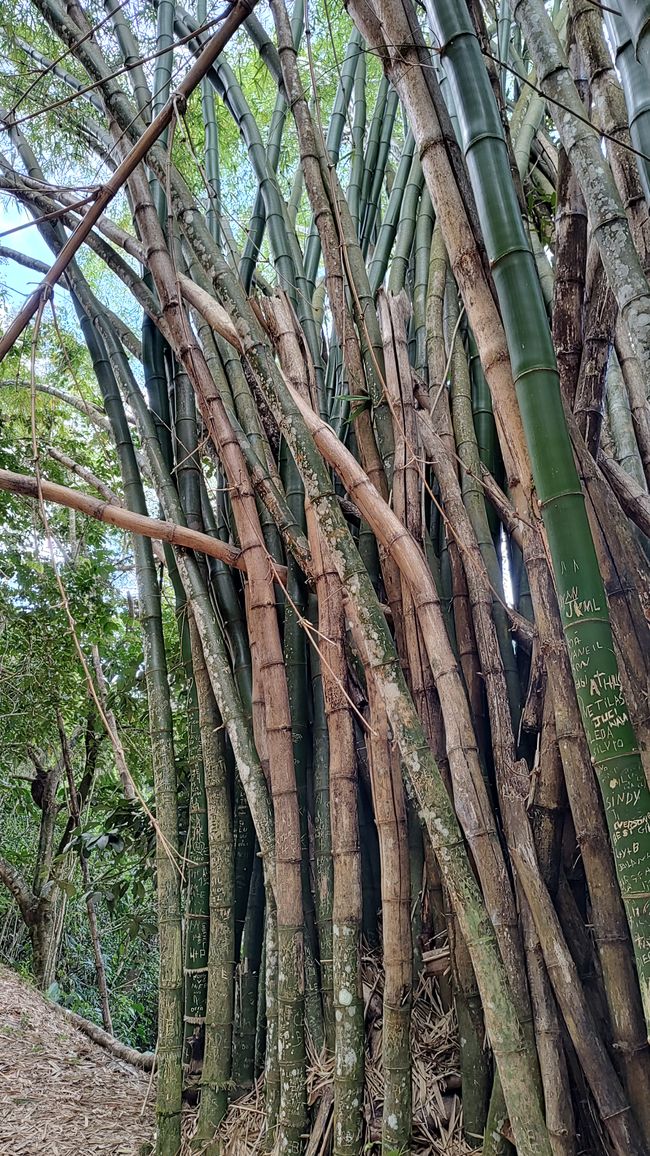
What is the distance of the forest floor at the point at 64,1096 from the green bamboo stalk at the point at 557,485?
158 cm

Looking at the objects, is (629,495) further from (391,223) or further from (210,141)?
(210,141)

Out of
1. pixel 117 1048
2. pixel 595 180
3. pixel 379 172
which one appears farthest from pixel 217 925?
pixel 379 172

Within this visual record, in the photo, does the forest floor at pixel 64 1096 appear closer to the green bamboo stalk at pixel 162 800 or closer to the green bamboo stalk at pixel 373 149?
the green bamboo stalk at pixel 162 800

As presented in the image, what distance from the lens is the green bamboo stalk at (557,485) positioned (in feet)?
3.99

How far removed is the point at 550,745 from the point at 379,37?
145 cm

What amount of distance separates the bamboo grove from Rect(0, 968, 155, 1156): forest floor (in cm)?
37

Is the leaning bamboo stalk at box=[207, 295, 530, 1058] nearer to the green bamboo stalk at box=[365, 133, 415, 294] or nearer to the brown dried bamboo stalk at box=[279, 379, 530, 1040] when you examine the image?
the brown dried bamboo stalk at box=[279, 379, 530, 1040]

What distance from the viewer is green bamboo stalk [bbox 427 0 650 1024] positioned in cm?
122

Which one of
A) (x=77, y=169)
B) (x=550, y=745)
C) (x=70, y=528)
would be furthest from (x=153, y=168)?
(x=70, y=528)

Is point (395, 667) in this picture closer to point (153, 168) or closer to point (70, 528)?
point (153, 168)

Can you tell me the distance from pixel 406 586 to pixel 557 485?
2.17 ft

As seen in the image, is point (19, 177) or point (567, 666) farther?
point (19, 177)

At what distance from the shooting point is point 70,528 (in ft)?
15.9

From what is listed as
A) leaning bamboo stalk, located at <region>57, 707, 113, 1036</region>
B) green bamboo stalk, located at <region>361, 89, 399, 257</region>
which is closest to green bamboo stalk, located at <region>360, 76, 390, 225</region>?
green bamboo stalk, located at <region>361, 89, 399, 257</region>
